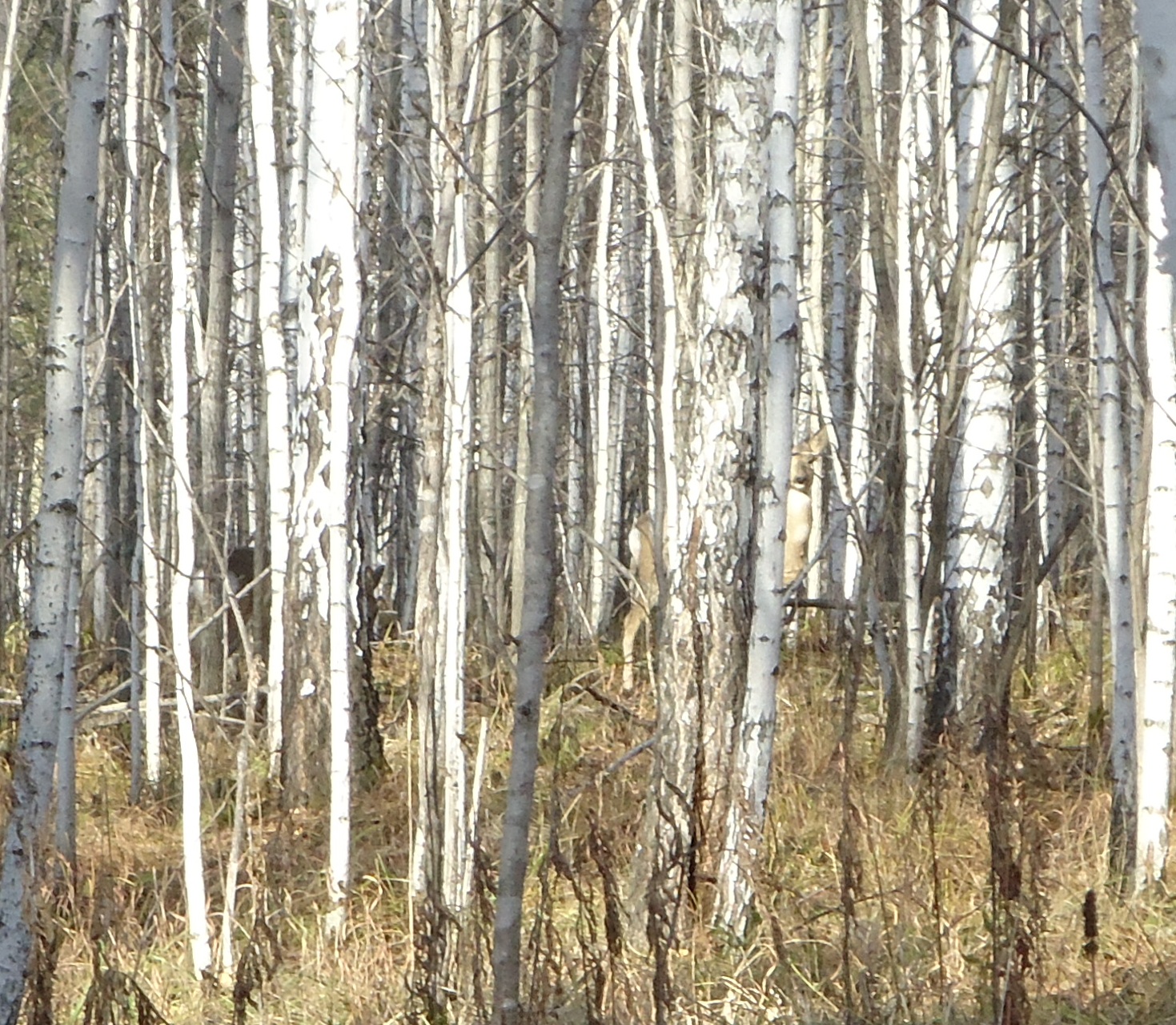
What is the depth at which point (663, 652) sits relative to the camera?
192 inches

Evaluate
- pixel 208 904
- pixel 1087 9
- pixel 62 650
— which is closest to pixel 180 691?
pixel 62 650

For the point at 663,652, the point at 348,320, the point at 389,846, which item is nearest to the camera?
the point at 663,652

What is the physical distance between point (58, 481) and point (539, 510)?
1.51 meters

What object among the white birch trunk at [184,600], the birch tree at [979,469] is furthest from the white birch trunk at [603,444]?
the white birch trunk at [184,600]

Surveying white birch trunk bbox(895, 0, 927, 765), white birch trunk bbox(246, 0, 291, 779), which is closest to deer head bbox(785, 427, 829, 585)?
white birch trunk bbox(895, 0, 927, 765)

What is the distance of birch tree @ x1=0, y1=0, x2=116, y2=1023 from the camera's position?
3.76 metres

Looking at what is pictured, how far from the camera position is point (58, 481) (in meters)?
3.79

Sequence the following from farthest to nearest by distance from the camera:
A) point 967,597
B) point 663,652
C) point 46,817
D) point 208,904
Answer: point 967,597 < point 208,904 < point 663,652 < point 46,817

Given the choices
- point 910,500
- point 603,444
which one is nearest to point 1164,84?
point 910,500

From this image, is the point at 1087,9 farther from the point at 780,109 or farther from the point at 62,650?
the point at 62,650

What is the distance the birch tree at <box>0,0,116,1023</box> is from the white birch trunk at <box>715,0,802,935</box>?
7.12 feet

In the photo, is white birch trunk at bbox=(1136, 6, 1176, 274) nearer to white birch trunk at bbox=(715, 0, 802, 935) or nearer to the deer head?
white birch trunk at bbox=(715, 0, 802, 935)

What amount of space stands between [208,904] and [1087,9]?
488 centimetres

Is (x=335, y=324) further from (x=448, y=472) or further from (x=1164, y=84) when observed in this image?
(x=1164, y=84)
